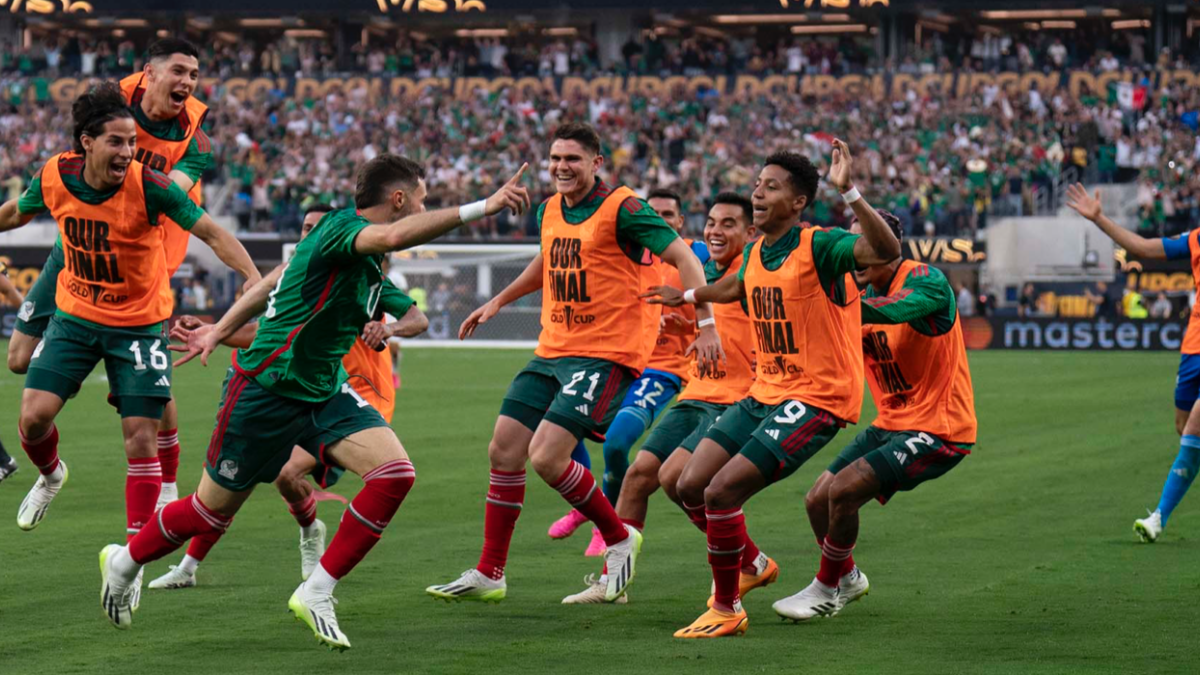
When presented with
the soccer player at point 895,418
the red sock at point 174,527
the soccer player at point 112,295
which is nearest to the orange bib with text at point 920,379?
the soccer player at point 895,418

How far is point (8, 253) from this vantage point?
38.7m

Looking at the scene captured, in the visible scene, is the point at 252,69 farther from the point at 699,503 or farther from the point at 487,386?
the point at 699,503

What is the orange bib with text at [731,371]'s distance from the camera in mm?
9906

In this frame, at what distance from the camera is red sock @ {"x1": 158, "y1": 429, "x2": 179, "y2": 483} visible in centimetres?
1038

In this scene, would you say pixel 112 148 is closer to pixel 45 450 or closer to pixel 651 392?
pixel 45 450

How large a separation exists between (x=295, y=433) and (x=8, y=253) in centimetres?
3388

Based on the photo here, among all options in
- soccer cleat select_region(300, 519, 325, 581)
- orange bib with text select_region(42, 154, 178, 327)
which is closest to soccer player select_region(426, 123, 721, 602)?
soccer cleat select_region(300, 519, 325, 581)

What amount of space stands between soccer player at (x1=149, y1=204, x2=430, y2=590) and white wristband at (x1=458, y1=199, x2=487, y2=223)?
4.60 ft

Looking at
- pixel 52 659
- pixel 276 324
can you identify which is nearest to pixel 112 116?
pixel 276 324

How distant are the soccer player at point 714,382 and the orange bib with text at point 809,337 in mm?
1482

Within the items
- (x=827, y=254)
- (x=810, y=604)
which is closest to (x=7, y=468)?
(x=810, y=604)

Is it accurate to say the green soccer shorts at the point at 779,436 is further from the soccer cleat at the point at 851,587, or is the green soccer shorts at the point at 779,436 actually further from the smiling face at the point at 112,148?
the smiling face at the point at 112,148

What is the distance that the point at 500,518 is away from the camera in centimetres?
868

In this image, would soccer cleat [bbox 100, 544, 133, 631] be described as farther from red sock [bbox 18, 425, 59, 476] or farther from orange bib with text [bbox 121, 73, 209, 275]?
orange bib with text [bbox 121, 73, 209, 275]
